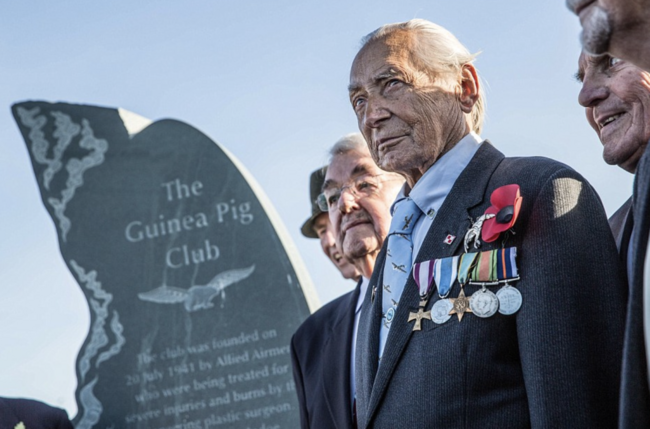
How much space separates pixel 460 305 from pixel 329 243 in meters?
2.51

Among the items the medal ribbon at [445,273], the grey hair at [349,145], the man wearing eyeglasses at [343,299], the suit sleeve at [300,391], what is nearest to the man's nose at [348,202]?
the man wearing eyeglasses at [343,299]

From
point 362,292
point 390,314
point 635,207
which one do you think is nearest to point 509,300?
point 390,314

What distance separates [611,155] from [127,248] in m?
3.94

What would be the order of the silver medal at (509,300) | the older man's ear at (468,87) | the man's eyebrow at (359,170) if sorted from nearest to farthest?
the silver medal at (509,300), the older man's ear at (468,87), the man's eyebrow at (359,170)

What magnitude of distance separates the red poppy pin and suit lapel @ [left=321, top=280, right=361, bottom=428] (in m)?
0.99

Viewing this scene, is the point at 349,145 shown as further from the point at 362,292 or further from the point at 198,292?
the point at 198,292

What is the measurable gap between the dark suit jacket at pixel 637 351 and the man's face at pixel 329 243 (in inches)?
117

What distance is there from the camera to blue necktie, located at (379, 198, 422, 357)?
8.03 feet

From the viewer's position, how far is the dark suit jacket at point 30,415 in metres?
4.62

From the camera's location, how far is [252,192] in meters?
5.58

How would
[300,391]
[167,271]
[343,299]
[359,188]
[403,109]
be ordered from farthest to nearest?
1. [167,271]
2. [359,188]
3. [343,299]
4. [300,391]
5. [403,109]

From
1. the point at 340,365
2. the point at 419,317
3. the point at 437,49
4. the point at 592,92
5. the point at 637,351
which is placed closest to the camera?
the point at 637,351

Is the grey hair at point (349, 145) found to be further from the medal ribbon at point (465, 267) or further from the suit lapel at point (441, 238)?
the medal ribbon at point (465, 267)

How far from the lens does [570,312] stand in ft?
6.68
